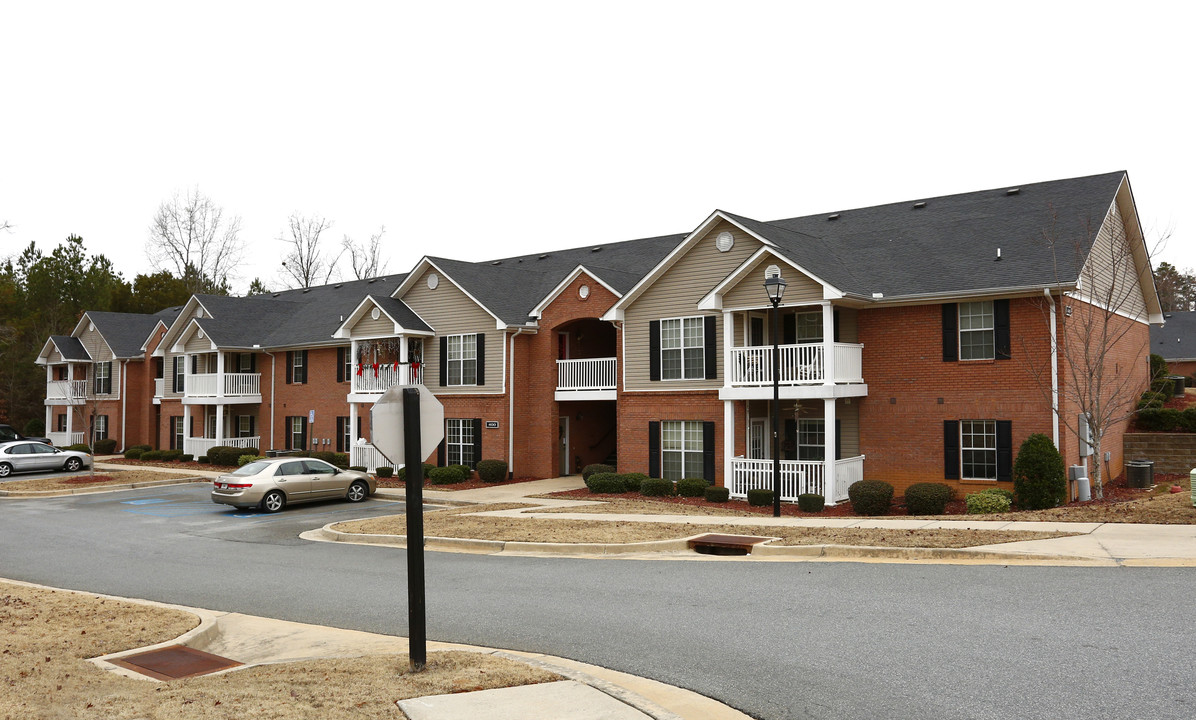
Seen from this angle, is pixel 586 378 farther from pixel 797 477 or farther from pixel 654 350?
pixel 797 477

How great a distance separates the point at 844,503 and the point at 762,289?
6.18 meters

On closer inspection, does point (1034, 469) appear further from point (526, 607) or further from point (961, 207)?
point (526, 607)

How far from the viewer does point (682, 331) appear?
26.8 meters

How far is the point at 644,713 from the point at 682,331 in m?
20.8

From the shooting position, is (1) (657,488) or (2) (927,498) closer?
(2) (927,498)

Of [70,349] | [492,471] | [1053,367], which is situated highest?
[70,349]

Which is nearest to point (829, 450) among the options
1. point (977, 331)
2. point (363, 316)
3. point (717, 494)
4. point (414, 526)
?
point (717, 494)

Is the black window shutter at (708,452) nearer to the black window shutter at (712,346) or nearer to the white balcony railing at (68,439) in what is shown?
the black window shutter at (712,346)

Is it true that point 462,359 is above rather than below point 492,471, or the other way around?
above

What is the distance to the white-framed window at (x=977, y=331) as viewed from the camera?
2205cm

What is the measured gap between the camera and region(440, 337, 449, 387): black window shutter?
109 ft

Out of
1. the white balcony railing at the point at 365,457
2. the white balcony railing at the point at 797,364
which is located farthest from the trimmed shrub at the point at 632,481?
the white balcony railing at the point at 365,457

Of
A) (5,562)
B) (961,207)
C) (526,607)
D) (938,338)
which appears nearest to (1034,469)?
(938,338)

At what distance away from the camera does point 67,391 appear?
49.5 metres
